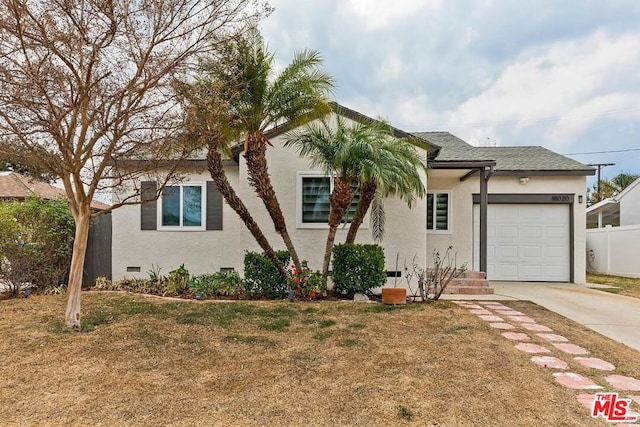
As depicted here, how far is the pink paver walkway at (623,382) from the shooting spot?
3984 millimetres

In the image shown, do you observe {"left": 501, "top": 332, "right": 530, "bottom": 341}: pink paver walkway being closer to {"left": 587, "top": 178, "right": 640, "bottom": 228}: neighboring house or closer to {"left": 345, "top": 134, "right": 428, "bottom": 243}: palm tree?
{"left": 345, "top": 134, "right": 428, "bottom": 243}: palm tree

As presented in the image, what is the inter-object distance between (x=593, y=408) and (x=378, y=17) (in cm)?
1185

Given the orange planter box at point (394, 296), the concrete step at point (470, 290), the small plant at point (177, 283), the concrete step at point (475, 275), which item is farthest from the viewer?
the concrete step at point (475, 275)

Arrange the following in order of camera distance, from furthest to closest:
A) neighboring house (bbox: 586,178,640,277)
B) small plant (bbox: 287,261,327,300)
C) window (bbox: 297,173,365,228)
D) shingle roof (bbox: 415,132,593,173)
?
neighboring house (bbox: 586,178,640,277) → shingle roof (bbox: 415,132,593,173) → window (bbox: 297,173,365,228) → small plant (bbox: 287,261,327,300)

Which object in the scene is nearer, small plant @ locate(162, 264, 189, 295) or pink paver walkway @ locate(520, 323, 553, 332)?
pink paver walkway @ locate(520, 323, 553, 332)

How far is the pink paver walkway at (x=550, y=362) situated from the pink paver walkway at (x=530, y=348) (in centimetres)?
24

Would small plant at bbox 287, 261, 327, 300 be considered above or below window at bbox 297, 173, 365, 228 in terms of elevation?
below

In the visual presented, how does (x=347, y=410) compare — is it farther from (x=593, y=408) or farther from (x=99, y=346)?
(x=99, y=346)

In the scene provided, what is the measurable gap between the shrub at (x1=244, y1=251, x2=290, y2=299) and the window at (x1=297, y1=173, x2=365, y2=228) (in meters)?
1.62

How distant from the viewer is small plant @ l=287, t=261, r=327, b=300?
8.26 metres

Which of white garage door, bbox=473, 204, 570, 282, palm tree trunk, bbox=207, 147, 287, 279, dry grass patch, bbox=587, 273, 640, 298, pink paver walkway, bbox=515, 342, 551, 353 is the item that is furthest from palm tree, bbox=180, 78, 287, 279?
dry grass patch, bbox=587, 273, 640, 298

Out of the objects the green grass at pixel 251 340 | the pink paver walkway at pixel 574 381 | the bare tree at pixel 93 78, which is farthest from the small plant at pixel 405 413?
the bare tree at pixel 93 78

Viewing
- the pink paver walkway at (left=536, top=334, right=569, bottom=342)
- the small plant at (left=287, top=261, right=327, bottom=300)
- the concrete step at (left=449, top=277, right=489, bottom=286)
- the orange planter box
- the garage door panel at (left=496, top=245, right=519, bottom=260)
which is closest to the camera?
the pink paver walkway at (left=536, top=334, right=569, bottom=342)

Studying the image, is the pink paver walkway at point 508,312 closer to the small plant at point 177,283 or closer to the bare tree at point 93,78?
the bare tree at point 93,78
